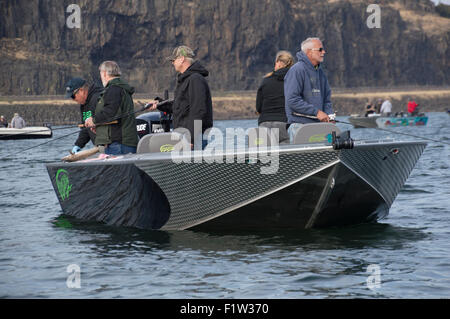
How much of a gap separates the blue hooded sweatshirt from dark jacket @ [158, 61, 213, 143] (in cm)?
91

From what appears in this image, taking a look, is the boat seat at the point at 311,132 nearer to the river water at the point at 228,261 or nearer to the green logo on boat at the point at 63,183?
the river water at the point at 228,261

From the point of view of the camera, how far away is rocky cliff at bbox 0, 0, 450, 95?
135 metres

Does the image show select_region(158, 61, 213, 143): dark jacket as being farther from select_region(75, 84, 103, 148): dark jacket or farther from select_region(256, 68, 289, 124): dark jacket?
select_region(75, 84, 103, 148): dark jacket

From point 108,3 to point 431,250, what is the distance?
13367 centimetres

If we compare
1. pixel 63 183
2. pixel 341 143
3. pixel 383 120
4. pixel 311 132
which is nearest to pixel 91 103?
pixel 63 183

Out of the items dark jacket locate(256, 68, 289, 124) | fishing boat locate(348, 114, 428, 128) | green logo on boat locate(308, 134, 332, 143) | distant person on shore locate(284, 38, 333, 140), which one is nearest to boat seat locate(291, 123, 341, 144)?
green logo on boat locate(308, 134, 332, 143)

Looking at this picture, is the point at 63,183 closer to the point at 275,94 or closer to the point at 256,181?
the point at 275,94

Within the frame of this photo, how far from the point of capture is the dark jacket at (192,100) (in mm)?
9609

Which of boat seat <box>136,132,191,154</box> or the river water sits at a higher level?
boat seat <box>136,132,191,154</box>

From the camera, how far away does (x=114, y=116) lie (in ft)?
33.1

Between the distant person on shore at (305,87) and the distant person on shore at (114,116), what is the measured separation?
188cm

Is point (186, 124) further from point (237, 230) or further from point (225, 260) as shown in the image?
point (225, 260)

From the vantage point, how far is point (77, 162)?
10.6 meters
